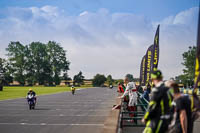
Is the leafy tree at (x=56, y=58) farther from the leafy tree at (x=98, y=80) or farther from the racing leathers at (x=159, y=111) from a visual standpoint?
the racing leathers at (x=159, y=111)

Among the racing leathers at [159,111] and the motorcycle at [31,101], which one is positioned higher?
the racing leathers at [159,111]

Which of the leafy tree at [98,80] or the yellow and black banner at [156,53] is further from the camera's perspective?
the leafy tree at [98,80]

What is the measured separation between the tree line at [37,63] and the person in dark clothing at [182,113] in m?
99.2

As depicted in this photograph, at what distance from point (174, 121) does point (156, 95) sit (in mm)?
634

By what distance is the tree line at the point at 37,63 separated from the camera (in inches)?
3915

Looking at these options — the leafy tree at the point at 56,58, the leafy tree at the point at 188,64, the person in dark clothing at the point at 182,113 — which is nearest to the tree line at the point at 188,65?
the leafy tree at the point at 188,64

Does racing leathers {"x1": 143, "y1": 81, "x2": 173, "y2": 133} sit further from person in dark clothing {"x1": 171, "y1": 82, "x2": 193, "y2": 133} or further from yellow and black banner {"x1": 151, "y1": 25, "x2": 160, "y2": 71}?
yellow and black banner {"x1": 151, "y1": 25, "x2": 160, "y2": 71}

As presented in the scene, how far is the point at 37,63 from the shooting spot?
4102 inches

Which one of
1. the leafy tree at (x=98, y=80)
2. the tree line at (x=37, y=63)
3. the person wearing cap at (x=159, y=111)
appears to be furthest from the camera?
the leafy tree at (x=98, y=80)

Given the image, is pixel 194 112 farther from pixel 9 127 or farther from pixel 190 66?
pixel 190 66

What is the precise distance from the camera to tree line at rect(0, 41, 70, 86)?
9944 centimetres

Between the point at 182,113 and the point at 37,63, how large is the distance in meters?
104

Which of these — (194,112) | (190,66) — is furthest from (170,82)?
(190,66)

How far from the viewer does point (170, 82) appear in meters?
4.45
